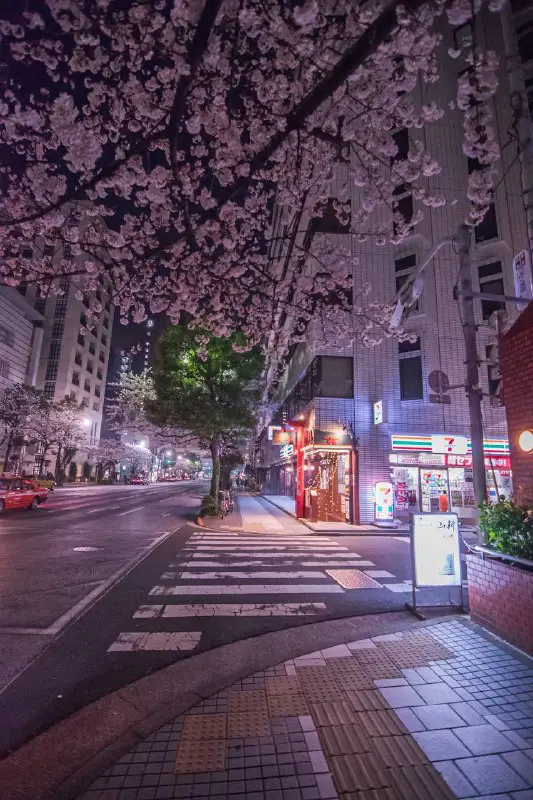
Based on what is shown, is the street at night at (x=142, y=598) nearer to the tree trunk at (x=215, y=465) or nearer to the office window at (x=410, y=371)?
the tree trunk at (x=215, y=465)

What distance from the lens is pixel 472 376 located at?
25.5ft

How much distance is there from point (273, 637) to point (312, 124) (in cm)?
889

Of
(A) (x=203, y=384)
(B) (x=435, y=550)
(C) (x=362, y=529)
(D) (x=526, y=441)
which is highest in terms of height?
(A) (x=203, y=384)

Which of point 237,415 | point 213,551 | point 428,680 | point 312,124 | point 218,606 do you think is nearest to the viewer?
point 428,680

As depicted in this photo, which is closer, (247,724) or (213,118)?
(247,724)

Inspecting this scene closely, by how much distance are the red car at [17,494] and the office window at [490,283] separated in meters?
25.9

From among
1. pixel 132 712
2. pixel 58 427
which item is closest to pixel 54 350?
pixel 58 427

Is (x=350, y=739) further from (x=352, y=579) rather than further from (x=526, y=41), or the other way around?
(x=526, y=41)

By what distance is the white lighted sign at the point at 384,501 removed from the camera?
56.5 ft

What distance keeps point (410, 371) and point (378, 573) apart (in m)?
12.4

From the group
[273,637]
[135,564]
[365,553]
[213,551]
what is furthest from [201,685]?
[365,553]

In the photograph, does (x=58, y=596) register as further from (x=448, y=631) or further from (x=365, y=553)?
(x=365, y=553)

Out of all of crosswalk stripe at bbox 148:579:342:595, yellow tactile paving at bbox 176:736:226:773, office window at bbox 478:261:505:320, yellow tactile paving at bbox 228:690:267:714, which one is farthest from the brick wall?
office window at bbox 478:261:505:320

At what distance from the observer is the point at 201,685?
4.09 meters
